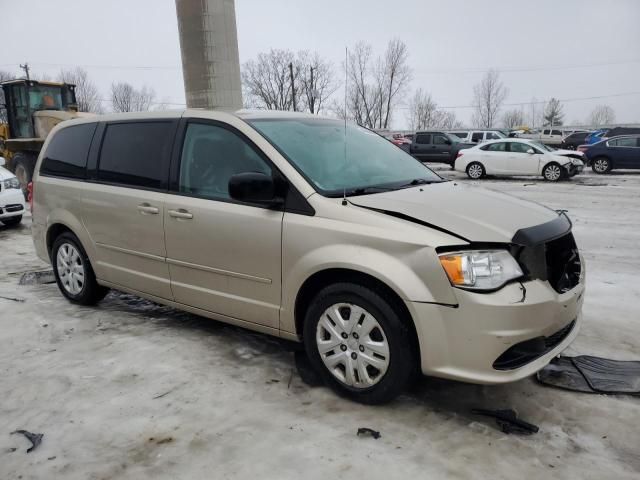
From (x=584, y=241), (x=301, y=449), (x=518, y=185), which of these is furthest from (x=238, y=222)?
(x=518, y=185)

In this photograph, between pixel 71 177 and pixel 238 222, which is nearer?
pixel 238 222

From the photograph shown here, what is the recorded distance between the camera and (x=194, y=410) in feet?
10.2

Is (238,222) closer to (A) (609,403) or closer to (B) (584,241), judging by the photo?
(A) (609,403)

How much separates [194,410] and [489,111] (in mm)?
82506

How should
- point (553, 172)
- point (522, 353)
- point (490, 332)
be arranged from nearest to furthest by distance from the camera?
point (490, 332), point (522, 353), point (553, 172)

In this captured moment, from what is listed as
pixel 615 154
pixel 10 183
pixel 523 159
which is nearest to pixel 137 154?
pixel 10 183

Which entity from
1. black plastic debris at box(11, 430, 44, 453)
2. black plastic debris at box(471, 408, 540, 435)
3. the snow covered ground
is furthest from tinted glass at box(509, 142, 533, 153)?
black plastic debris at box(11, 430, 44, 453)

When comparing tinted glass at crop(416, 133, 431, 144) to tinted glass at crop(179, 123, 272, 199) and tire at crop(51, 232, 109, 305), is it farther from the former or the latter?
tinted glass at crop(179, 123, 272, 199)

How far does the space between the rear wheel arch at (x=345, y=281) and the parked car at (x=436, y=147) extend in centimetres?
2038

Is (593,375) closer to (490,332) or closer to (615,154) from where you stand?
(490,332)

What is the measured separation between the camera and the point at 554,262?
3018 millimetres

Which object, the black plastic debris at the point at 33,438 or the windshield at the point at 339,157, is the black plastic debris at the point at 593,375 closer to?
the windshield at the point at 339,157

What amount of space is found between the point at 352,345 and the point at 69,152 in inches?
137

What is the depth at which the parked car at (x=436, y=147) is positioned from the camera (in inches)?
901
